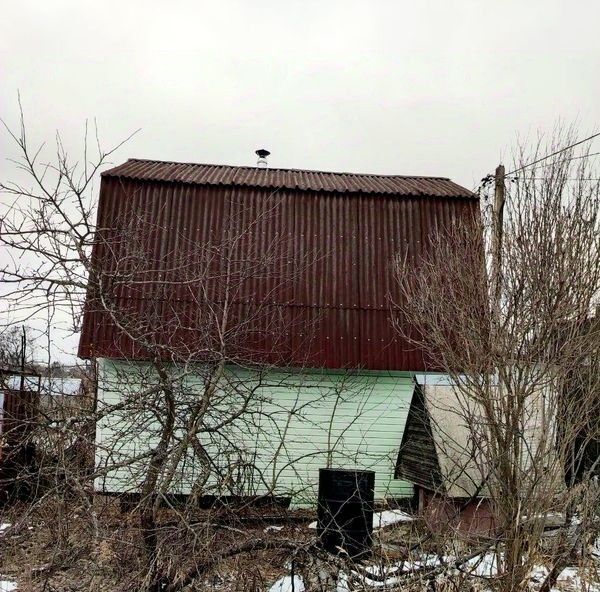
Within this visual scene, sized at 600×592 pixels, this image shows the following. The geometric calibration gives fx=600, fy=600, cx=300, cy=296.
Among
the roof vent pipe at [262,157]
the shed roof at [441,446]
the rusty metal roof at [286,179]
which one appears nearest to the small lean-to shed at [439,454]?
the shed roof at [441,446]

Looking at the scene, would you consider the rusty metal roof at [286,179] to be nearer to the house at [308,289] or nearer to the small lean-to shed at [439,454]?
the house at [308,289]

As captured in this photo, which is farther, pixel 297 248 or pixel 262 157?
pixel 262 157

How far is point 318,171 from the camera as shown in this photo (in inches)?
575

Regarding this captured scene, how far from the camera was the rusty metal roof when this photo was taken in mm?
11906

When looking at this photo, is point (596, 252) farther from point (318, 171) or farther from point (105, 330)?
point (318, 171)

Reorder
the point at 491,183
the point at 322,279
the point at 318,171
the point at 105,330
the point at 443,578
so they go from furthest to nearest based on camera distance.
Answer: the point at 318,171
the point at 322,279
the point at 105,330
the point at 491,183
the point at 443,578

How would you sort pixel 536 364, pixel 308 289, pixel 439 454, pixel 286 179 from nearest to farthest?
1. pixel 536 364
2. pixel 439 454
3. pixel 308 289
4. pixel 286 179

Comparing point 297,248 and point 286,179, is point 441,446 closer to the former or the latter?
point 297,248

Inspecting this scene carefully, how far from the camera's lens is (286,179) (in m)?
13.0

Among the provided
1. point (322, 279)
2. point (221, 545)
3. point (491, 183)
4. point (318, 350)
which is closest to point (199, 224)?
point (322, 279)

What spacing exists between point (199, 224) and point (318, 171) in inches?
169

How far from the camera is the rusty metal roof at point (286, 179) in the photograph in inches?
469

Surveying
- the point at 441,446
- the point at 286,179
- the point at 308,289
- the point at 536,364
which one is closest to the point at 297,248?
the point at 308,289

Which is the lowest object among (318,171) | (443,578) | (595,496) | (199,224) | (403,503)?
(403,503)
